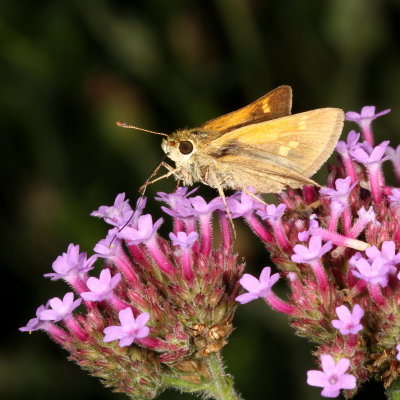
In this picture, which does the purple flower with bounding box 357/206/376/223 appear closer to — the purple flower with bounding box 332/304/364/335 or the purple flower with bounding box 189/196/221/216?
the purple flower with bounding box 332/304/364/335

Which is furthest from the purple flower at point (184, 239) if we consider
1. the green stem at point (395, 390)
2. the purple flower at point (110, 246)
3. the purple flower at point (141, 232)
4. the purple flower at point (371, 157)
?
the green stem at point (395, 390)

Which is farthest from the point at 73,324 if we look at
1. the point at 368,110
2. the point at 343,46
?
the point at 343,46

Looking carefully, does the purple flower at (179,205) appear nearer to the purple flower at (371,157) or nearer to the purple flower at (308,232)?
the purple flower at (308,232)

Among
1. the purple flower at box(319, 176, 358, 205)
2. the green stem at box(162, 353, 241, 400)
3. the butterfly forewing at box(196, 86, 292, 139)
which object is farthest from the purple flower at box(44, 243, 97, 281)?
the purple flower at box(319, 176, 358, 205)

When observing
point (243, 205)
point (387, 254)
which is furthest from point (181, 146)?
point (387, 254)

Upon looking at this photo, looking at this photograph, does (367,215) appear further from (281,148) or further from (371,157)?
(281,148)
